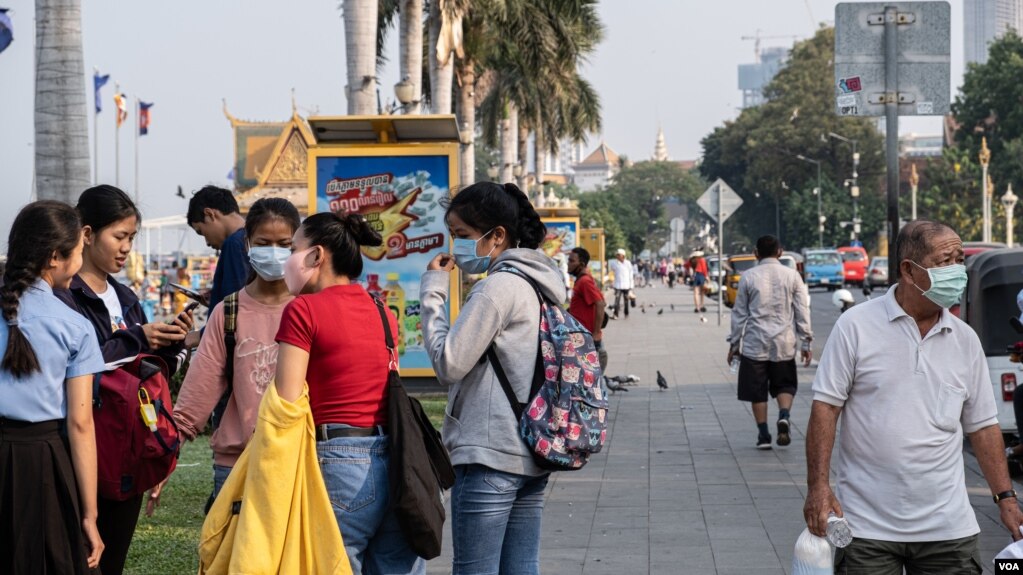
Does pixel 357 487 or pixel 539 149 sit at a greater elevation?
pixel 539 149

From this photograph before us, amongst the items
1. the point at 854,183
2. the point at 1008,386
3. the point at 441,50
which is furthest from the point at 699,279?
the point at 854,183

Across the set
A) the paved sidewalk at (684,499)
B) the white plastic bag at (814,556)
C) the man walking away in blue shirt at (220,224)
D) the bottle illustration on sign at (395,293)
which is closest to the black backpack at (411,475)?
the white plastic bag at (814,556)

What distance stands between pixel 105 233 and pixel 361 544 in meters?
1.58

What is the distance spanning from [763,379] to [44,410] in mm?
8090

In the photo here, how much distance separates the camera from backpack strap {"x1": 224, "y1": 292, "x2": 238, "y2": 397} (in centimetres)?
495

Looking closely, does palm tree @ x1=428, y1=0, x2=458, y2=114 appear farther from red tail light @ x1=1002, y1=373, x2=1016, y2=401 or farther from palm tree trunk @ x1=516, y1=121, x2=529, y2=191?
palm tree trunk @ x1=516, y1=121, x2=529, y2=191

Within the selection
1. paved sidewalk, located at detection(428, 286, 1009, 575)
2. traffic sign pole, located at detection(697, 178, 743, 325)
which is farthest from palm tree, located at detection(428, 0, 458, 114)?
paved sidewalk, located at detection(428, 286, 1009, 575)

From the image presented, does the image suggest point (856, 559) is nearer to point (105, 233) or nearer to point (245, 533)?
point (245, 533)

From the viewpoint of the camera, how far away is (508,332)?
14.6 feet

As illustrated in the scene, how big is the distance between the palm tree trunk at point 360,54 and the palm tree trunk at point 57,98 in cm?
637

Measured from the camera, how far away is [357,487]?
14.0ft

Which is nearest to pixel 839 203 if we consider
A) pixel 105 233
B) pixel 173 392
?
pixel 173 392

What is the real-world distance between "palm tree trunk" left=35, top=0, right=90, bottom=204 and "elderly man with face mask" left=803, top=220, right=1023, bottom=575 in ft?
20.5

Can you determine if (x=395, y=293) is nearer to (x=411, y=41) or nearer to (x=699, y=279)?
(x=411, y=41)
